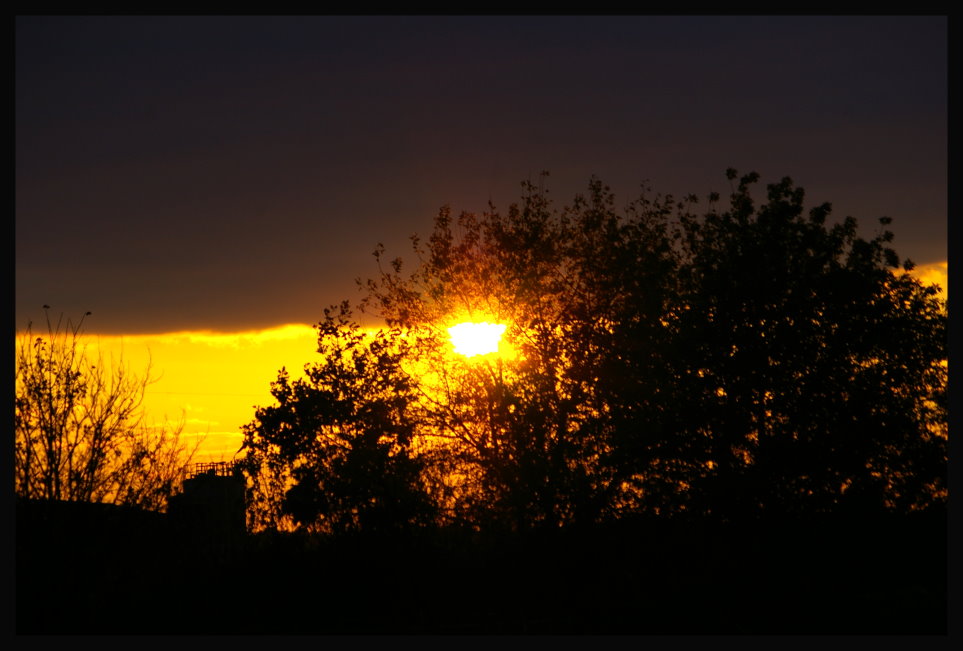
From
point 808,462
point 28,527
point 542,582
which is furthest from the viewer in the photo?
point 808,462

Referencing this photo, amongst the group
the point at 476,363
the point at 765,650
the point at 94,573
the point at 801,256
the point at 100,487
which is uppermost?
the point at 801,256

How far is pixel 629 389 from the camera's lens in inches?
1238

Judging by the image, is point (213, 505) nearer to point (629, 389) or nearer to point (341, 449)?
point (341, 449)

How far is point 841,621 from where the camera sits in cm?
2353

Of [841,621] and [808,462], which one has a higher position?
[808,462]

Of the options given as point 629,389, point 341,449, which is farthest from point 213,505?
point 629,389

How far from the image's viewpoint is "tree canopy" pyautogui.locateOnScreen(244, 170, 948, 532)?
102 feet

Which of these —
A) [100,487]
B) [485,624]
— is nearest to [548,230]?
[485,624]

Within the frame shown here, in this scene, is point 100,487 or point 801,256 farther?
point 801,256

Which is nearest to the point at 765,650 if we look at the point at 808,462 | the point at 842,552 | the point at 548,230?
the point at 842,552

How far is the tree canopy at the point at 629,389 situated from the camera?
3112 centimetres

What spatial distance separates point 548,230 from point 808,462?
1178cm

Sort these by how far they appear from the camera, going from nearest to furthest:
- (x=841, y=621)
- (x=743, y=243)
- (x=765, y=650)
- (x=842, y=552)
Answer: (x=765, y=650)
(x=841, y=621)
(x=842, y=552)
(x=743, y=243)

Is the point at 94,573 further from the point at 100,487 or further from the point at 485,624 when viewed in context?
the point at 485,624
